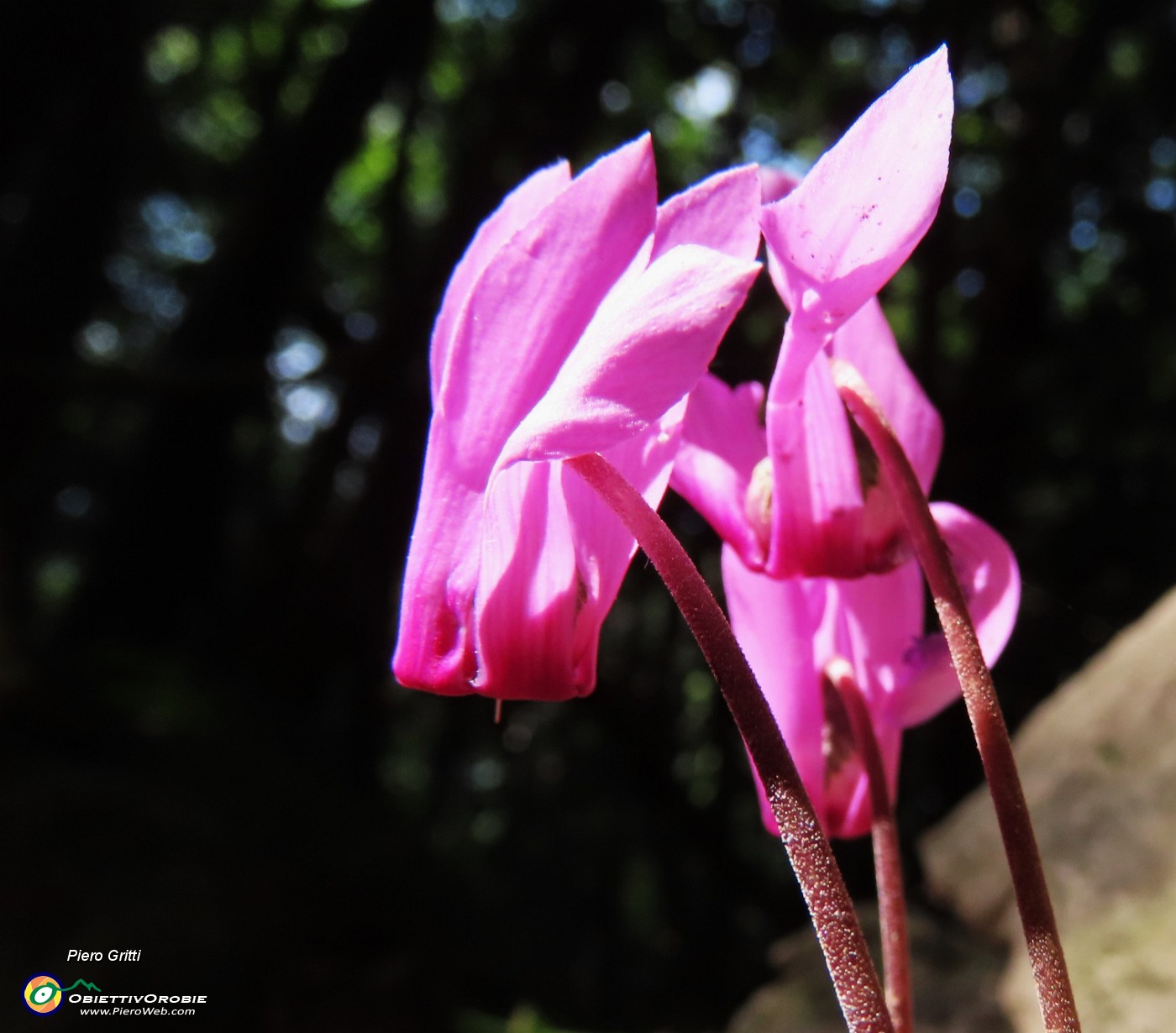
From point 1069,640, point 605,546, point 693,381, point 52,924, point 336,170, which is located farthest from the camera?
point 336,170

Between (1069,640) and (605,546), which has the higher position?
(605,546)

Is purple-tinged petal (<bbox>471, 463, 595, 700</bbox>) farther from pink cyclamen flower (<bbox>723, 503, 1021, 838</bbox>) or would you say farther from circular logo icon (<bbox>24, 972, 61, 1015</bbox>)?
circular logo icon (<bbox>24, 972, 61, 1015</bbox>)

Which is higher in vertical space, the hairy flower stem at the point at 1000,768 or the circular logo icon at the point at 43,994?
the hairy flower stem at the point at 1000,768

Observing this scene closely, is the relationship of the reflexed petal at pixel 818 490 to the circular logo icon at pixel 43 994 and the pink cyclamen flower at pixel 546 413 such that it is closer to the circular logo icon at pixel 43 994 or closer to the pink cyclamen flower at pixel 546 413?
the pink cyclamen flower at pixel 546 413

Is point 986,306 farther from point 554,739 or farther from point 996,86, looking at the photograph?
point 554,739

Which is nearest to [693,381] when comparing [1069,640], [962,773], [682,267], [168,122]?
[682,267]

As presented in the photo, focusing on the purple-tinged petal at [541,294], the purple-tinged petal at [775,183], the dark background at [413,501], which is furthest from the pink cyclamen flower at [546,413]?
the dark background at [413,501]
